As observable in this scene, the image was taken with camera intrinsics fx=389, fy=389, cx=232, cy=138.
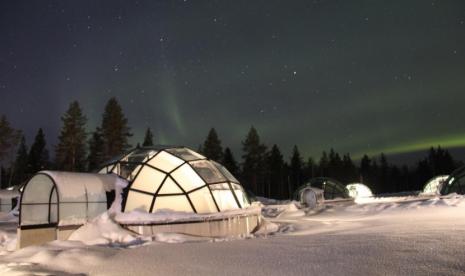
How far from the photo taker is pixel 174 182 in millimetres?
14406

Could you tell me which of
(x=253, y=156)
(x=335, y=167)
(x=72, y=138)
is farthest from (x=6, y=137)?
(x=335, y=167)

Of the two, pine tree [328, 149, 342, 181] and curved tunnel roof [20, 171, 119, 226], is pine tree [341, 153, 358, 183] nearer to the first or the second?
pine tree [328, 149, 342, 181]

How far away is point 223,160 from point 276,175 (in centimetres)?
1744

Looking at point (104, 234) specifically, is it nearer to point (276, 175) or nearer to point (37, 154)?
point (37, 154)

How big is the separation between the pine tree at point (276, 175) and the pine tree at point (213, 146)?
15.6 m

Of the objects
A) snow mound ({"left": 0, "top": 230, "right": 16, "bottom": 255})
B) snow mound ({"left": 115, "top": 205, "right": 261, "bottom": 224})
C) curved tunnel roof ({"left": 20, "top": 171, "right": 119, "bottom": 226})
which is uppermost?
curved tunnel roof ({"left": 20, "top": 171, "right": 119, "bottom": 226})

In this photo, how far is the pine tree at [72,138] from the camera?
4984 centimetres

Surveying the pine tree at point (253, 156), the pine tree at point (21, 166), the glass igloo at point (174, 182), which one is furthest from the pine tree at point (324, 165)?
the glass igloo at point (174, 182)

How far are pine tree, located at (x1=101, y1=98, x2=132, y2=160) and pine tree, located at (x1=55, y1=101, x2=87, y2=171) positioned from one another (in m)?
4.45

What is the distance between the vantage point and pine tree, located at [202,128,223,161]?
63781 mm

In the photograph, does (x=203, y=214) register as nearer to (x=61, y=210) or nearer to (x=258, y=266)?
(x=61, y=210)

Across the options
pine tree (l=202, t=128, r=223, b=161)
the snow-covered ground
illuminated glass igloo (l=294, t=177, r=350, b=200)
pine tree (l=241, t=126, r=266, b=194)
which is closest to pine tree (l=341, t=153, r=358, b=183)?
pine tree (l=241, t=126, r=266, b=194)

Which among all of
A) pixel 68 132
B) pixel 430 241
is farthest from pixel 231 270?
pixel 68 132

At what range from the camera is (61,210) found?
12.8 meters
